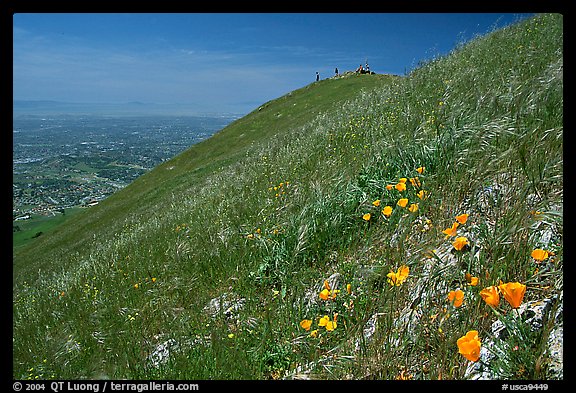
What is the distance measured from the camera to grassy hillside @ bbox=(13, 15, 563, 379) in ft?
6.59

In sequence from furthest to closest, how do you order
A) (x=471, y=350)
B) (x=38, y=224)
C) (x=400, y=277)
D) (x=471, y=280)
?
(x=38, y=224)
(x=400, y=277)
(x=471, y=280)
(x=471, y=350)

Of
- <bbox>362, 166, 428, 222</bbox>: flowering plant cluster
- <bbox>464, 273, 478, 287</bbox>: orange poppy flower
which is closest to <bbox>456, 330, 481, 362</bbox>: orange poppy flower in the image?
<bbox>464, 273, 478, 287</bbox>: orange poppy flower

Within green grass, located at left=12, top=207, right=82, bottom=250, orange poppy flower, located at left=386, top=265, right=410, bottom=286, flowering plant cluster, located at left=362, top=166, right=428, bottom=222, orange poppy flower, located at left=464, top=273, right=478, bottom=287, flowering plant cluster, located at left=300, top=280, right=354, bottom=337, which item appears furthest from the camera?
green grass, located at left=12, top=207, right=82, bottom=250

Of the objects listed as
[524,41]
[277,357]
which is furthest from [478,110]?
[524,41]

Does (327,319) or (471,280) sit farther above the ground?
(471,280)

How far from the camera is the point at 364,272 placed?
2.72 metres

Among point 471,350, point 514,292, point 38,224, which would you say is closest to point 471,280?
point 514,292

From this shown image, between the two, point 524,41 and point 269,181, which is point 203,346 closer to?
point 269,181

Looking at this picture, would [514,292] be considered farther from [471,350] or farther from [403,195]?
[403,195]

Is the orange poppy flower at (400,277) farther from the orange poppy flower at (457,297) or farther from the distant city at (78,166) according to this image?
the distant city at (78,166)

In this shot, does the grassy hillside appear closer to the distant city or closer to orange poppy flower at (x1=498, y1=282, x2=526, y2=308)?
orange poppy flower at (x1=498, y1=282, x2=526, y2=308)

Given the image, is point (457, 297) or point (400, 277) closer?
point (457, 297)

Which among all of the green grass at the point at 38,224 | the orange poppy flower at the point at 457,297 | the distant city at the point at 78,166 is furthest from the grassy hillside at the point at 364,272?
the distant city at the point at 78,166

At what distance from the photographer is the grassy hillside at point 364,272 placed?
2.01 metres
